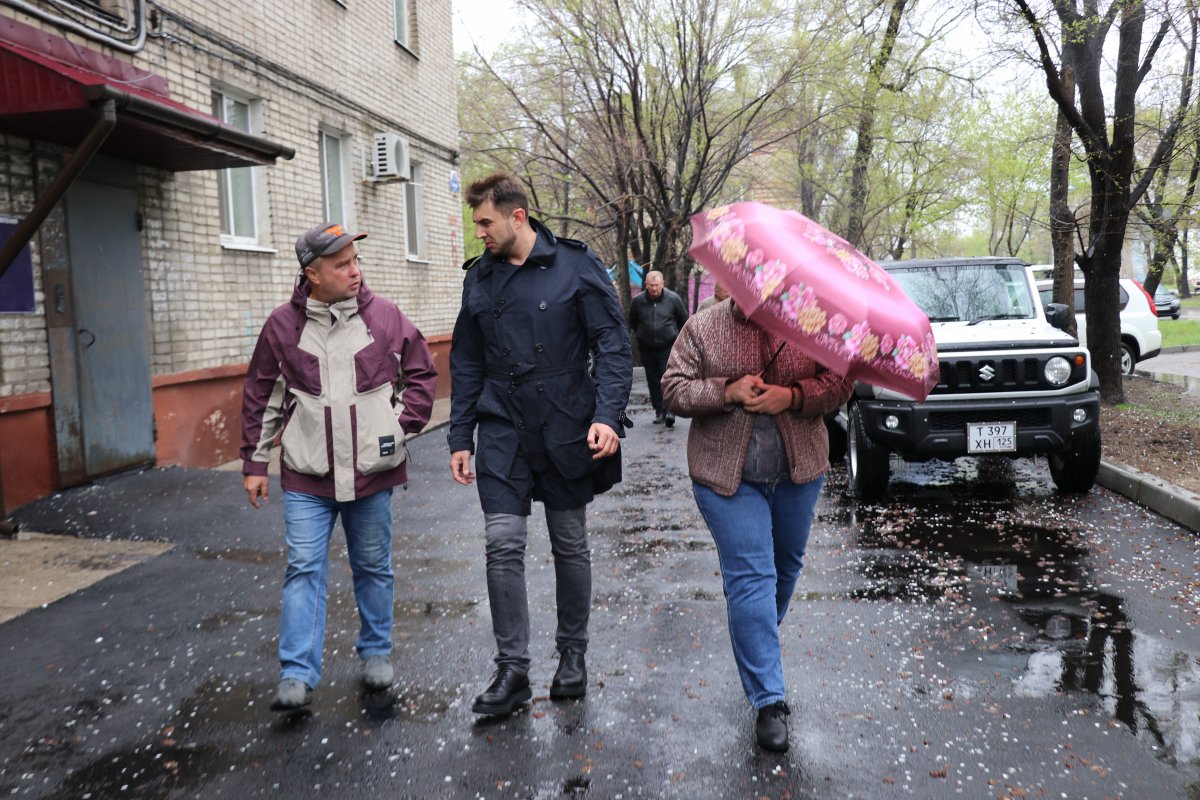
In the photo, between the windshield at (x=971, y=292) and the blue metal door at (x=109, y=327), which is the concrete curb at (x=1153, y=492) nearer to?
the windshield at (x=971, y=292)

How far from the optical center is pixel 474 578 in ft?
20.1

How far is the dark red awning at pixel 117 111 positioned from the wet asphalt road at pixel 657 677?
2.72 metres

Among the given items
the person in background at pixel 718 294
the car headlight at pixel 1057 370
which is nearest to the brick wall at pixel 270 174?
the person in background at pixel 718 294

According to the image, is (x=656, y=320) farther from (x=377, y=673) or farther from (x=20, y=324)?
(x=377, y=673)

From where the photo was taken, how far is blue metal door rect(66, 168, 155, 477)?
8.27 metres

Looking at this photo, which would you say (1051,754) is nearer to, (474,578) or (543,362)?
(543,362)

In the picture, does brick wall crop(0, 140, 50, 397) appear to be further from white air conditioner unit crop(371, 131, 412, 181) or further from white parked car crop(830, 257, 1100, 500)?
white air conditioner unit crop(371, 131, 412, 181)

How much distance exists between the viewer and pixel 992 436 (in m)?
7.70

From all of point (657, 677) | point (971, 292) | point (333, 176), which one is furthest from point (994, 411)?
point (333, 176)

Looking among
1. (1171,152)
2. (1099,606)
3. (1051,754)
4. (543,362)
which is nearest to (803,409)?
(543,362)

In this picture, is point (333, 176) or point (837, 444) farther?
point (333, 176)

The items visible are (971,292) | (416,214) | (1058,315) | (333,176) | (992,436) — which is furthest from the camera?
(416,214)

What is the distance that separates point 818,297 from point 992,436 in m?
4.90

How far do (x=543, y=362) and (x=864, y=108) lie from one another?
815 inches
